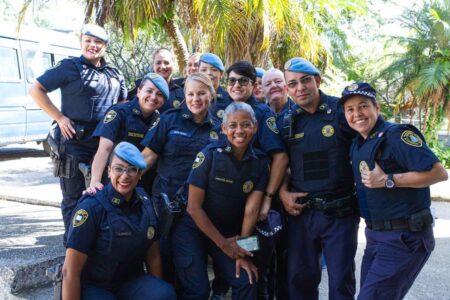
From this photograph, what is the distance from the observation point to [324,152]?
3.32 metres

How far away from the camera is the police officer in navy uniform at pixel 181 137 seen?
11.6ft

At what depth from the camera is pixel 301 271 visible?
3.43m

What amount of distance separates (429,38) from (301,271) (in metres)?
12.7

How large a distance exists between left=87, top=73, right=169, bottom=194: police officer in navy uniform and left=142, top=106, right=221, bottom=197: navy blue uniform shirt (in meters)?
0.21

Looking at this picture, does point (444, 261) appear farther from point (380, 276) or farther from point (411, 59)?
point (411, 59)

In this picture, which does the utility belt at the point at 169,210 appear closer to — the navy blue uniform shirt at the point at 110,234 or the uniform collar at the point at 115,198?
the navy blue uniform shirt at the point at 110,234

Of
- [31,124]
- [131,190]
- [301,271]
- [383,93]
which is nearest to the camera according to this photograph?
[131,190]

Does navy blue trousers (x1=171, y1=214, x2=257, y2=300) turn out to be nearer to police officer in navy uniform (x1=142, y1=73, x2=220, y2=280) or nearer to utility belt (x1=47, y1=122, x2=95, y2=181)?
police officer in navy uniform (x1=142, y1=73, x2=220, y2=280)

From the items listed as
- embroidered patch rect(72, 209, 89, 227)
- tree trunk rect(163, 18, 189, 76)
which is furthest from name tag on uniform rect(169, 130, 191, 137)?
tree trunk rect(163, 18, 189, 76)

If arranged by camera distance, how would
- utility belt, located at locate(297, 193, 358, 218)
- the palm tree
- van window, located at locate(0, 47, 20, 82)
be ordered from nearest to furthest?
utility belt, located at locate(297, 193, 358, 218) → van window, located at locate(0, 47, 20, 82) → the palm tree

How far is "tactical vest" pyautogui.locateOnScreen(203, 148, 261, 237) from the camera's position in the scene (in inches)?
129

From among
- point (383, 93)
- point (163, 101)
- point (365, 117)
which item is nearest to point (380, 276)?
point (365, 117)

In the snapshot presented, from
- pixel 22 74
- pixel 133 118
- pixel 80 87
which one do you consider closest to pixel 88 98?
pixel 80 87

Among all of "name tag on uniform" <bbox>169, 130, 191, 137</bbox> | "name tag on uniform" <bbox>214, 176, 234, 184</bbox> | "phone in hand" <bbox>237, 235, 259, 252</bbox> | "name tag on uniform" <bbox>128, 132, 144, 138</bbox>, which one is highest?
"name tag on uniform" <bbox>169, 130, 191, 137</bbox>
